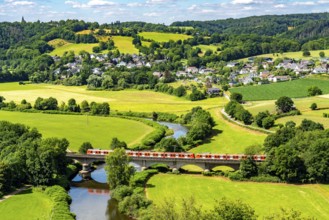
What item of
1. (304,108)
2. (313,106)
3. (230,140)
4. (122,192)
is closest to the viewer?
(122,192)

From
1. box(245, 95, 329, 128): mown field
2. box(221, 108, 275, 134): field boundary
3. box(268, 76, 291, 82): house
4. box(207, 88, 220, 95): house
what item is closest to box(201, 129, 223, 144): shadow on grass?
box(221, 108, 275, 134): field boundary

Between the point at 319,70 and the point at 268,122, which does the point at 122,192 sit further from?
the point at 319,70

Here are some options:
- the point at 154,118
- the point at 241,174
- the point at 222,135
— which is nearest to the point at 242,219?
the point at 241,174

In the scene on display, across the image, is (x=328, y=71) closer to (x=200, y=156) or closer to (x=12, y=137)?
(x=200, y=156)

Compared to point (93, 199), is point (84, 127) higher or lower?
lower

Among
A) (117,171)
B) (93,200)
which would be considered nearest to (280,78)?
(117,171)

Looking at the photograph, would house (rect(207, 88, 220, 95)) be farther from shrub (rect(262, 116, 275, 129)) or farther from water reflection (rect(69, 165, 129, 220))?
water reflection (rect(69, 165, 129, 220))

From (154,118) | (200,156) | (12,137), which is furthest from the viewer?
(154,118)

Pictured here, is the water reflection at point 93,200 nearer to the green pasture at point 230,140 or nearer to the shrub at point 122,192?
the shrub at point 122,192
